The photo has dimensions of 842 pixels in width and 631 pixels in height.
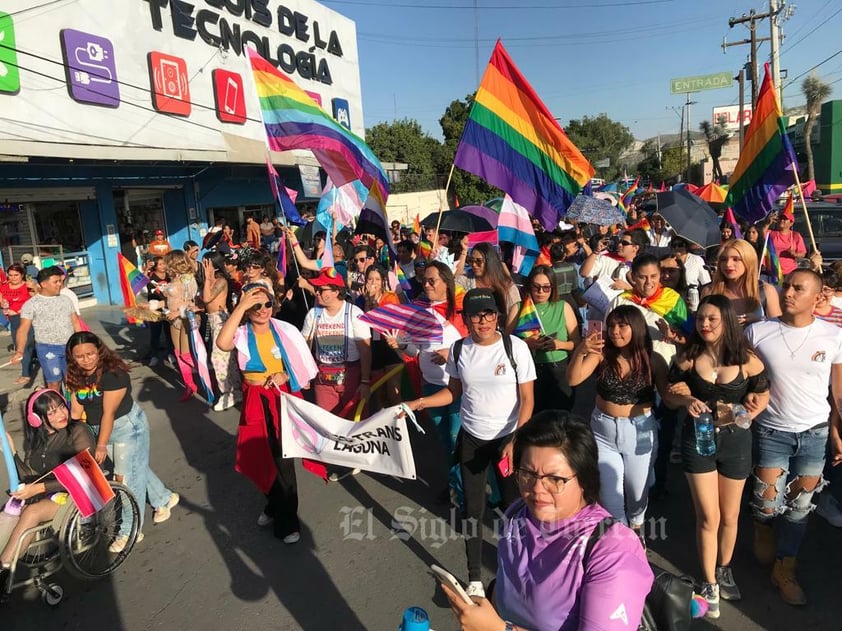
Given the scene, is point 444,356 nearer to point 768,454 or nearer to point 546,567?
point 768,454

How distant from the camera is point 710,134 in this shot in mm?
74938

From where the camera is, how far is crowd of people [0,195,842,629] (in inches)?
69.5

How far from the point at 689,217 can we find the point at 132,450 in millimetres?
5440

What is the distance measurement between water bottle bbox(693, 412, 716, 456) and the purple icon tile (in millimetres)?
14406

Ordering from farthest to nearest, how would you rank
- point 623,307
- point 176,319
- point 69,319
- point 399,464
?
point 176,319 < point 69,319 < point 399,464 < point 623,307

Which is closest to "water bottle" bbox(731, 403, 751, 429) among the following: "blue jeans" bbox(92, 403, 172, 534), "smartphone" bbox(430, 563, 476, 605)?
"smartphone" bbox(430, 563, 476, 605)

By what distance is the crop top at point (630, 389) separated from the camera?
3242 millimetres

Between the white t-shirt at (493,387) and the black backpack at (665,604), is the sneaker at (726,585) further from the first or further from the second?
the black backpack at (665,604)

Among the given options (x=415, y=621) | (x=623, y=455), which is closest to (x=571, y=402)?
(x=623, y=455)

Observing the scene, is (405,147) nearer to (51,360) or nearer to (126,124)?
(126,124)

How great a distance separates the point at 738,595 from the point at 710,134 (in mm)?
84259

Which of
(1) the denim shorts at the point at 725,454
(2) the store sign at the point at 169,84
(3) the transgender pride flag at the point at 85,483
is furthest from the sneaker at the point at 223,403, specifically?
(2) the store sign at the point at 169,84

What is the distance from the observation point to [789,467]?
10.8 ft

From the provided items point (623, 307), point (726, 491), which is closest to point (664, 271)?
point (623, 307)
